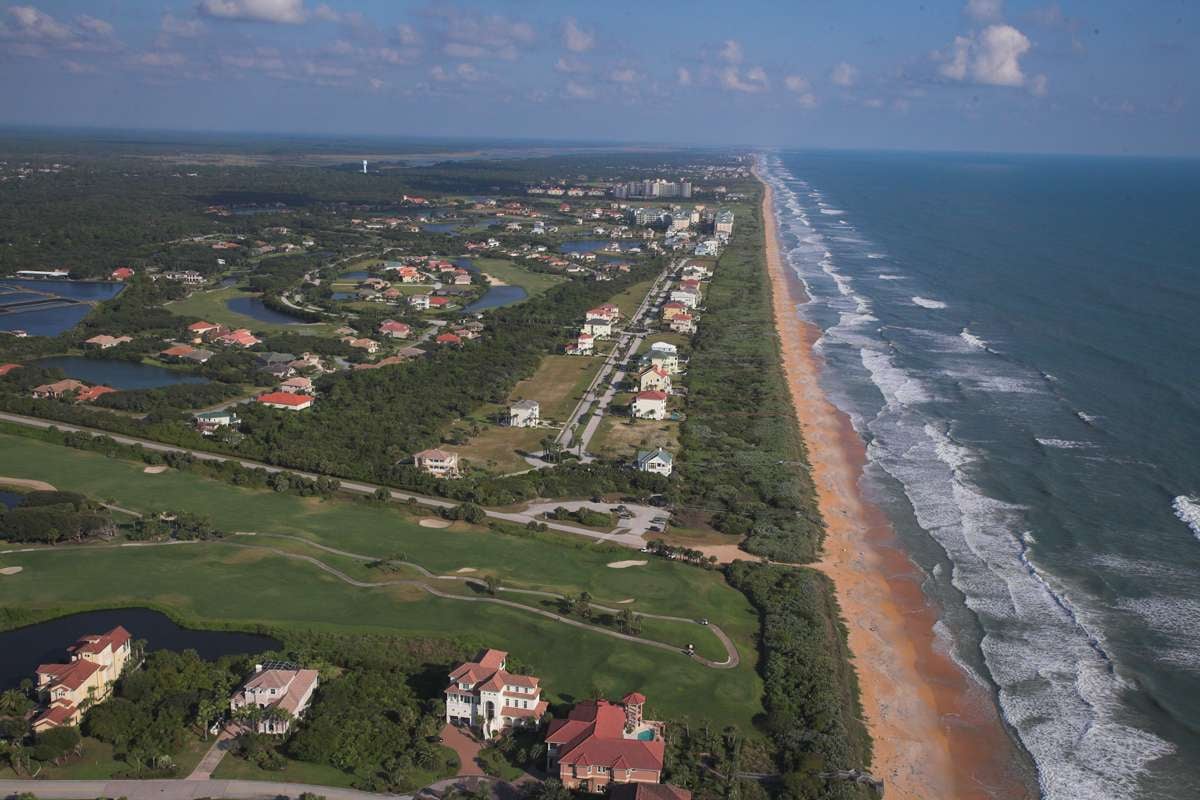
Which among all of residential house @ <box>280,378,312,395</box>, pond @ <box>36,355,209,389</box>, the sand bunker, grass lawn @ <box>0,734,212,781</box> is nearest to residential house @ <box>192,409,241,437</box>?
residential house @ <box>280,378,312,395</box>

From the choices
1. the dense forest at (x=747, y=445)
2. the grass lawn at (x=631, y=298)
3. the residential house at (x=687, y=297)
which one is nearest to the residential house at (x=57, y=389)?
the dense forest at (x=747, y=445)

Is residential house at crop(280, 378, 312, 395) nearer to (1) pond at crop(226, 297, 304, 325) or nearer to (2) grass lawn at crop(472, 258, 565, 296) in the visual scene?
(1) pond at crop(226, 297, 304, 325)

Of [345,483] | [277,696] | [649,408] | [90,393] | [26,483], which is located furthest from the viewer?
[90,393]

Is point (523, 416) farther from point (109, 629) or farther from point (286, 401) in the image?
point (109, 629)

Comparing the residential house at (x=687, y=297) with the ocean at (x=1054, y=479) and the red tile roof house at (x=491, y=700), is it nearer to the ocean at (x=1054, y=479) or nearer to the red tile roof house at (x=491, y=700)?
the ocean at (x=1054, y=479)

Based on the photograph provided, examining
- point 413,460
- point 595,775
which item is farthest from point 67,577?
point 595,775

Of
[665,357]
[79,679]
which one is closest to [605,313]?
[665,357]
